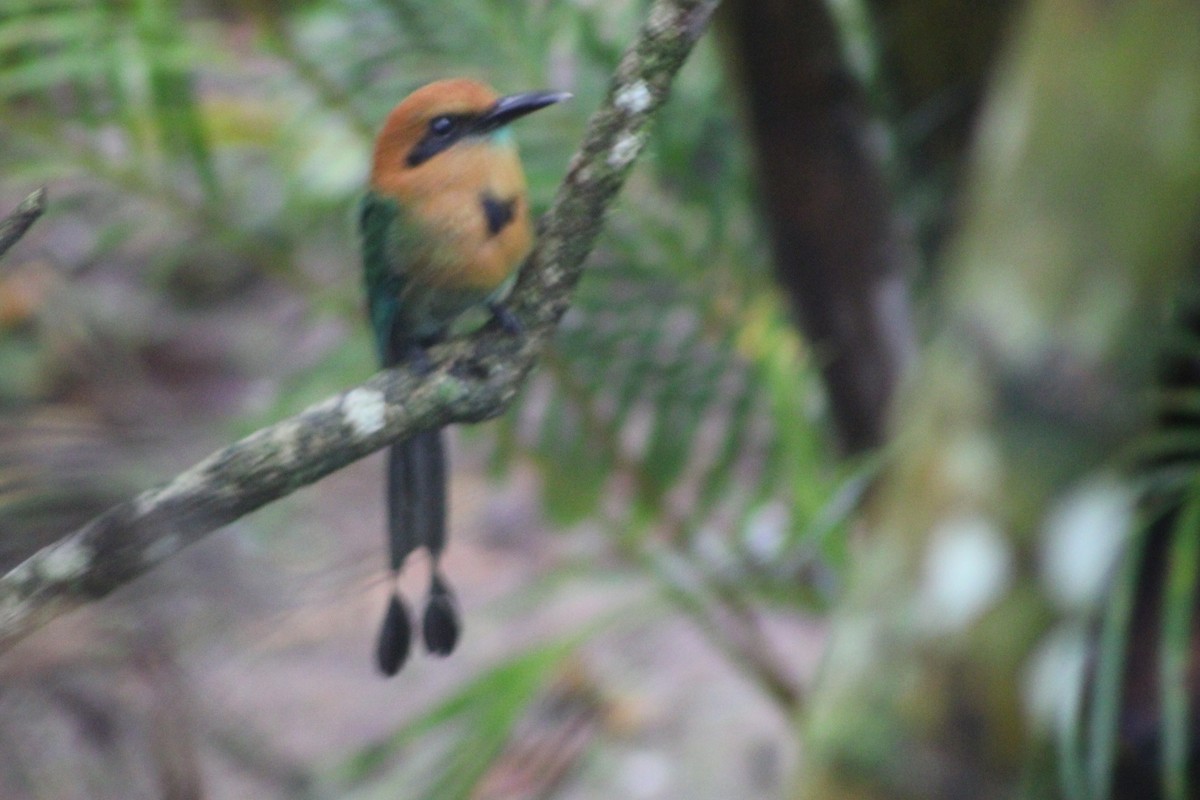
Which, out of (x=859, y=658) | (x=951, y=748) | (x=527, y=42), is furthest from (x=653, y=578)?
(x=527, y=42)

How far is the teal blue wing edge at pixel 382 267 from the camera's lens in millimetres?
1024

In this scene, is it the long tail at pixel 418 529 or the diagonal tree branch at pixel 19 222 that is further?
the long tail at pixel 418 529

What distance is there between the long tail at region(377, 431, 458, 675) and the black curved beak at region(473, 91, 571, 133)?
220 mm

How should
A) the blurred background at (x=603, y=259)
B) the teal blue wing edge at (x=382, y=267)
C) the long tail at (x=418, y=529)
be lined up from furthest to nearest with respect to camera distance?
1. the blurred background at (x=603, y=259)
2. the teal blue wing edge at (x=382, y=267)
3. the long tail at (x=418, y=529)

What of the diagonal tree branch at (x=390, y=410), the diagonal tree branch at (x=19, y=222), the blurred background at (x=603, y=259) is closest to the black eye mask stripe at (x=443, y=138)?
the diagonal tree branch at (x=390, y=410)

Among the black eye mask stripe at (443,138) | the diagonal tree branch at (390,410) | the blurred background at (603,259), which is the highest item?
the black eye mask stripe at (443,138)

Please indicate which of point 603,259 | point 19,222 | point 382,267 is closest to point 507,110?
point 382,267

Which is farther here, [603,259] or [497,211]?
[603,259]

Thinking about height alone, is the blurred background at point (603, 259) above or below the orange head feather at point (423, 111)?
below

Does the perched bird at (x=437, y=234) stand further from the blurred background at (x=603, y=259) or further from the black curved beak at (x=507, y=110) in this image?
the blurred background at (x=603, y=259)

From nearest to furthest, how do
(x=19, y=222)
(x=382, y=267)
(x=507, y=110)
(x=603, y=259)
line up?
(x=19, y=222), (x=507, y=110), (x=382, y=267), (x=603, y=259)

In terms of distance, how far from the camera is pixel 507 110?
0.90 meters

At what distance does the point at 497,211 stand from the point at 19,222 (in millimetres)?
340

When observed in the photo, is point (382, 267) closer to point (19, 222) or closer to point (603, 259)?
point (19, 222)
